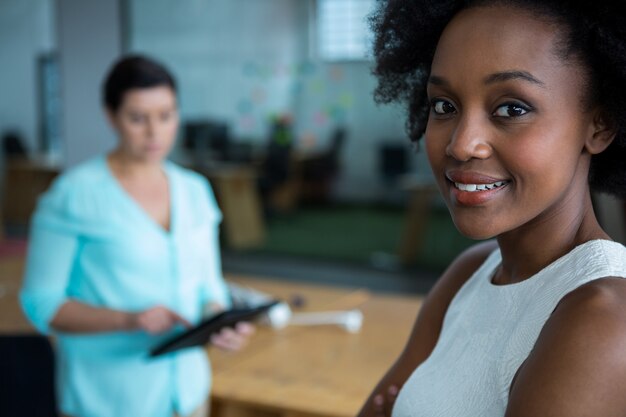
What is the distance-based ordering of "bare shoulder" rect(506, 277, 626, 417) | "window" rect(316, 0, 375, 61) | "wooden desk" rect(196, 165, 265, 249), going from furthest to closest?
"wooden desk" rect(196, 165, 265, 249)
"window" rect(316, 0, 375, 61)
"bare shoulder" rect(506, 277, 626, 417)

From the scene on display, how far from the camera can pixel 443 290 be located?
4.12 ft

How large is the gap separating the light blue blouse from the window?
465 cm

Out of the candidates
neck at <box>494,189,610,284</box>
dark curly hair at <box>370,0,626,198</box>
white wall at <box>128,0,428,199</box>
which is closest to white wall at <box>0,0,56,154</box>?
white wall at <box>128,0,428,199</box>

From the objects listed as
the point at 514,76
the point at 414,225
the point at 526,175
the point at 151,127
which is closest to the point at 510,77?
the point at 514,76

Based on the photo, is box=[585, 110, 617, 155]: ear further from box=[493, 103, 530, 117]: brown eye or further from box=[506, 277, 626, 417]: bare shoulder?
box=[506, 277, 626, 417]: bare shoulder

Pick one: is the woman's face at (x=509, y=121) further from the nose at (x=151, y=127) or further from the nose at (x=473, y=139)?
the nose at (x=151, y=127)

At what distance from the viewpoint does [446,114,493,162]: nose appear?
91cm

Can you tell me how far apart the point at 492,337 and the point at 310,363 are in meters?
1.63

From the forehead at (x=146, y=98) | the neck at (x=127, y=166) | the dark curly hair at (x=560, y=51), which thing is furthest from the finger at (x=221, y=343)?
the dark curly hair at (x=560, y=51)

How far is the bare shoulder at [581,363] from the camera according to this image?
74cm

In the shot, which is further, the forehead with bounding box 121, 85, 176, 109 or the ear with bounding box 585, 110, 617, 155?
the forehead with bounding box 121, 85, 176, 109

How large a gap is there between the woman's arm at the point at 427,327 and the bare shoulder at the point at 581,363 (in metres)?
0.43

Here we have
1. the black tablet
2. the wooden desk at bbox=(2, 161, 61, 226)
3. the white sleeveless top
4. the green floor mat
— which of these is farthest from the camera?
the wooden desk at bbox=(2, 161, 61, 226)

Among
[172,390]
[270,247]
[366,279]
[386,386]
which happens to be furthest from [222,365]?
[270,247]
